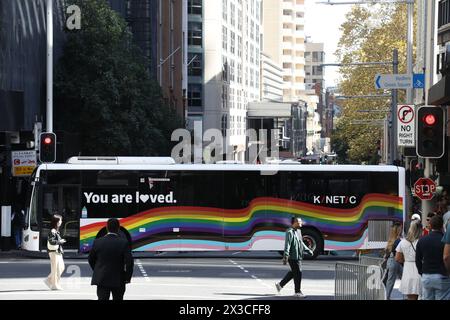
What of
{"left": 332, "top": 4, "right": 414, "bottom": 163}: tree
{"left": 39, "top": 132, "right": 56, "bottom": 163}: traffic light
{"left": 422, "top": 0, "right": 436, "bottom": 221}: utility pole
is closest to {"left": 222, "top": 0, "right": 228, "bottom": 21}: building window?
{"left": 332, "top": 4, "right": 414, "bottom": 163}: tree

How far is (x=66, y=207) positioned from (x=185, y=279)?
6882mm

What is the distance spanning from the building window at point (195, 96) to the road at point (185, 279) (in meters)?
78.6

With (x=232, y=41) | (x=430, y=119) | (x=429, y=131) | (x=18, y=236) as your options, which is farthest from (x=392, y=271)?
(x=232, y=41)

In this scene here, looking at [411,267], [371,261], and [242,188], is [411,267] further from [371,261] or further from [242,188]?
[242,188]

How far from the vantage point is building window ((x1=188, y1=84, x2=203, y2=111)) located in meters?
113

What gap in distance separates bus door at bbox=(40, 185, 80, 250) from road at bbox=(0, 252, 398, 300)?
2.63 ft

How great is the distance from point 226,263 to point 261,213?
81.7 inches

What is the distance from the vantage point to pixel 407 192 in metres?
36.9

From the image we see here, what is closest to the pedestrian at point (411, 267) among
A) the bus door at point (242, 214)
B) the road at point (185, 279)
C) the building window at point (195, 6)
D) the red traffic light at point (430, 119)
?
the red traffic light at point (430, 119)

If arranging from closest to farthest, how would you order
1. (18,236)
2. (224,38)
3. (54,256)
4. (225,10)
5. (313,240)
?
(54,256) < (313,240) < (18,236) < (224,38) < (225,10)

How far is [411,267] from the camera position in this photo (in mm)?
16781

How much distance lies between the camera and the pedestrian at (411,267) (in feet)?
54.8

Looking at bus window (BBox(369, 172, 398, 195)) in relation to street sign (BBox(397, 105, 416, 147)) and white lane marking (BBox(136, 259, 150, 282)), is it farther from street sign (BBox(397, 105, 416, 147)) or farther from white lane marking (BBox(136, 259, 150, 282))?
white lane marking (BBox(136, 259, 150, 282))
